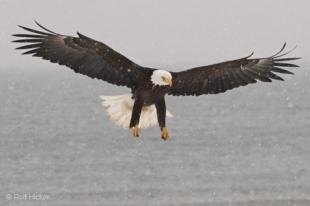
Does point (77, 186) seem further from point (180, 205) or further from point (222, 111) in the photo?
point (222, 111)

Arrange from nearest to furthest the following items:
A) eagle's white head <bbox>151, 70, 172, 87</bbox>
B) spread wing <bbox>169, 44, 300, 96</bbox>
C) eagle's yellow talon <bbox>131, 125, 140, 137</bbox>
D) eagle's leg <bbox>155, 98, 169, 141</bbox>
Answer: eagle's yellow talon <bbox>131, 125, 140, 137</bbox>
eagle's leg <bbox>155, 98, 169, 141</bbox>
eagle's white head <bbox>151, 70, 172, 87</bbox>
spread wing <bbox>169, 44, 300, 96</bbox>

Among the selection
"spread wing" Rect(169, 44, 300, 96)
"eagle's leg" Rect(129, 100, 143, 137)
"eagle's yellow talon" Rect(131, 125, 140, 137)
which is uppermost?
"spread wing" Rect(169, 44, 300, 96)

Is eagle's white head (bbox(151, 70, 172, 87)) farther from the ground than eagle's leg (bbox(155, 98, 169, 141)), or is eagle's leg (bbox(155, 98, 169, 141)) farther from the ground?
eagle's white head (bbox(151, 70, 172, 87))

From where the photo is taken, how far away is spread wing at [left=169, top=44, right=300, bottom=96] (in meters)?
8.91

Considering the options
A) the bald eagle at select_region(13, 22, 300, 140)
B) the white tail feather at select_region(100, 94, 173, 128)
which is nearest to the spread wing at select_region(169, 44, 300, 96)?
the bald eagle at select_region(13, 22, 300, 140)

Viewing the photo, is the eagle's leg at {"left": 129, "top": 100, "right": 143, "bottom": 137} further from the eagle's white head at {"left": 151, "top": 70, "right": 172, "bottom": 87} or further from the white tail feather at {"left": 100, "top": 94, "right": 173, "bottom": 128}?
the white tail feather at {"left": 100, "top": 94, "right": 173, "bottom": 128}

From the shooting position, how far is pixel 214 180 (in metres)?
43.1

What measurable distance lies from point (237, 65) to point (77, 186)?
33.7 m

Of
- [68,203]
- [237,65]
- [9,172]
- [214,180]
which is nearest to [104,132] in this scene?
[9,172]

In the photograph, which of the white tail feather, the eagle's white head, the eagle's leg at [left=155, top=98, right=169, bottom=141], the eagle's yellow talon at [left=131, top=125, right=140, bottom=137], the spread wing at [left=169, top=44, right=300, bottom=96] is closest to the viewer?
the eagle's yellow talon at [left=131, top=125, right=140, bottom=137]

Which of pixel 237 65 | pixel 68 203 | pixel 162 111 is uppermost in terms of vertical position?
pixel 237 65

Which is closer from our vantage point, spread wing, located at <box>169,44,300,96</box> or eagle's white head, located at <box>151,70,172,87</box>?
eagle's white head, located at <box>151,70,172,87</box>

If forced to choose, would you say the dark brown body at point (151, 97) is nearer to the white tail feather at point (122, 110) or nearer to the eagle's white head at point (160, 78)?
the eagle's white head at point (160, 78)

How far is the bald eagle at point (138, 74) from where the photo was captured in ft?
25.9
